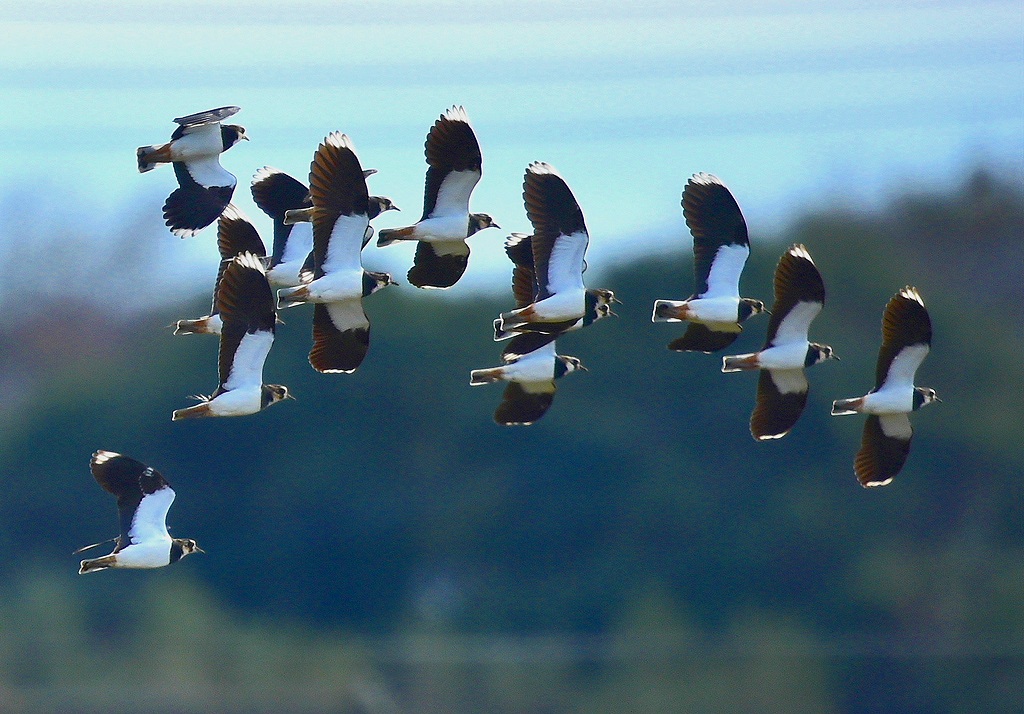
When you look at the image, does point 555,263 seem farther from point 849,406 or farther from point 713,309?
point 849,406

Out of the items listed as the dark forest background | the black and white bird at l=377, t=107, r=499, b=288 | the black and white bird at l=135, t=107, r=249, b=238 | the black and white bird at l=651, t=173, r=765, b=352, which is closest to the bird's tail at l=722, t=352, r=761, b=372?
the black and white bird at l=651, t=173, r=765, b=352

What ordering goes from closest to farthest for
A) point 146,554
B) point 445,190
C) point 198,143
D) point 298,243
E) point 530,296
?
1. point 146,554
2. point 445,190
3. point 198,143
4. point 530,296
5. point 298,243

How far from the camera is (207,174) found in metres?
8.69

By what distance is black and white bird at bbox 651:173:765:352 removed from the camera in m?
8.25

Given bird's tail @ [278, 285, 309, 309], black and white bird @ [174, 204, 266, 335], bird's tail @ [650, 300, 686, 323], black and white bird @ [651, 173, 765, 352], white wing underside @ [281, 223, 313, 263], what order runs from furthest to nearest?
white wing underside @ [281, 223, 313, 263]
black and white bird @ [174, 204, 266, 335]
black and white bird @ [651, 173, 765, 352]
bird's tail @ [650, 300, 686, 323]
bird's tail @ [278, 285, 309, 309]

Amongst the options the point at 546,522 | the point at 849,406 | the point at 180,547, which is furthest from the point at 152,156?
the point at 546,522

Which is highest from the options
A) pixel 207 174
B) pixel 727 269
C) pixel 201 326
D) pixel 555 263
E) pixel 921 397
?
pixel 207 174

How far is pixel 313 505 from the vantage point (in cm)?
3500

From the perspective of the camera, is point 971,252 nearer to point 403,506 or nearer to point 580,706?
point 580,706

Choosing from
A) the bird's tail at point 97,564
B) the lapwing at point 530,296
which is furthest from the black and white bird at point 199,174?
the bird's tail at point 97,564

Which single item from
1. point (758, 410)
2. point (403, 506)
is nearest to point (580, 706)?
point (403, 506)

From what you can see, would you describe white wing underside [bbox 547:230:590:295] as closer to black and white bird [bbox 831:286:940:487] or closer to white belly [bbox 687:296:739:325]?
white belly [bbox 687:296:739:325]

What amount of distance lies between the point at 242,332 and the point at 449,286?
1100mm

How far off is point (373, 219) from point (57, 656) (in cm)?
2272
